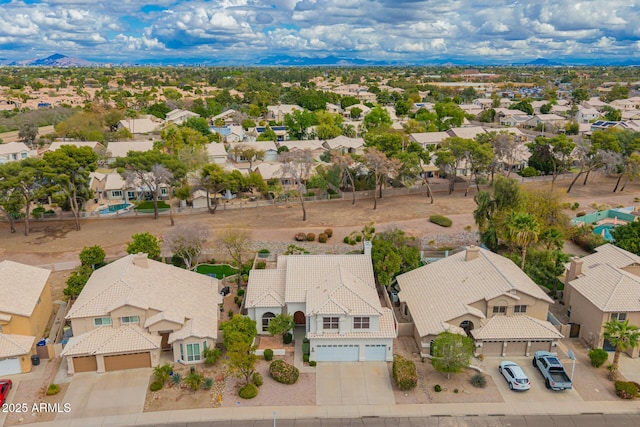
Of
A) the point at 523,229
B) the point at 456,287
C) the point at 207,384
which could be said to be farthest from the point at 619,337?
the point at 207,384

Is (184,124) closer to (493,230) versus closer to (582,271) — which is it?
(493,230)

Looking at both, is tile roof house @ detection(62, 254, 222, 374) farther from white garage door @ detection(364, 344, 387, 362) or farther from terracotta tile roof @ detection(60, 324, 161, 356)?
white garage door @ detection(364, 344, 387, 362)

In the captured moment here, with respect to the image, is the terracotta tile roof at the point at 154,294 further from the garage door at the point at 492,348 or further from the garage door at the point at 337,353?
the garage door at the point at 492,348

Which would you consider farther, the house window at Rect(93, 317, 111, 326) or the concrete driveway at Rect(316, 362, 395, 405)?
the house window at Rect(93, 317, 111, 326)

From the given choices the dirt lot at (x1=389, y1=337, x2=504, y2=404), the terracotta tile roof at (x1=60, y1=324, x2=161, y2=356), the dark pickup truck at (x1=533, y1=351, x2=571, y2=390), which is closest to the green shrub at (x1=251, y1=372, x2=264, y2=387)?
the terracotta tile roof at (x1=60, y1=324, x2=161, y2=356)

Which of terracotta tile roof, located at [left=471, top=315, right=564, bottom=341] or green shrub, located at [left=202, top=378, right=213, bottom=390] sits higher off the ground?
terracotta tile roof, located at [left=471, top=315, right=564, bottom=341]

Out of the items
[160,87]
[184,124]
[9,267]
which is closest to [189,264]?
[9,267]
